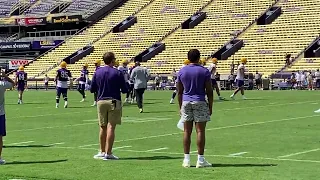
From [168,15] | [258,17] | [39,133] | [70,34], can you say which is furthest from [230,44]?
[39,133]

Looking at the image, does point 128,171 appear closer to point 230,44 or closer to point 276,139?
point 276,139

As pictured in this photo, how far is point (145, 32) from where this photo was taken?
6838 cm

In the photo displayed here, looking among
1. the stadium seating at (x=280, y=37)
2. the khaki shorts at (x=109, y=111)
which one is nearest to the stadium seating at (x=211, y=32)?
the stadium seating at (x=280, y=37)

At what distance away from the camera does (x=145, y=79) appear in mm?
27578

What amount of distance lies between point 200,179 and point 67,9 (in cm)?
7098

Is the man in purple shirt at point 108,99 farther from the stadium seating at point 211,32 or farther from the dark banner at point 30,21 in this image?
the dark banner at point 30,21

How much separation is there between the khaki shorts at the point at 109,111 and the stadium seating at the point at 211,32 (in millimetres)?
45940

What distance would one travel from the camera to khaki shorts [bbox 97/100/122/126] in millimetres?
13586

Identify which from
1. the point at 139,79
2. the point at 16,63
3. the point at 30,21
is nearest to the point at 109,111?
the point at 139,79

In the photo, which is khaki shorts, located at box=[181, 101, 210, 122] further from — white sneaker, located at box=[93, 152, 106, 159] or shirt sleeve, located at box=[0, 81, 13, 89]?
shirt sleeve, located at box=[0, 81, 13, 89]

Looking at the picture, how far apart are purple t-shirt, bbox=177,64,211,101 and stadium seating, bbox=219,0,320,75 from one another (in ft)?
140

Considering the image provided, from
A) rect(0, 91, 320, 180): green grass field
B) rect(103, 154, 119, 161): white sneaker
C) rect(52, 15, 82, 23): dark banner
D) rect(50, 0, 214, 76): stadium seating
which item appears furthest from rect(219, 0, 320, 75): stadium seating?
rect(103, 154, 119, 161): white sneaker

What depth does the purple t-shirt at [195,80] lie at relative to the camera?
477 inches

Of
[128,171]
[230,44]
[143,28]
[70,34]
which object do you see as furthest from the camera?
[70,34]
